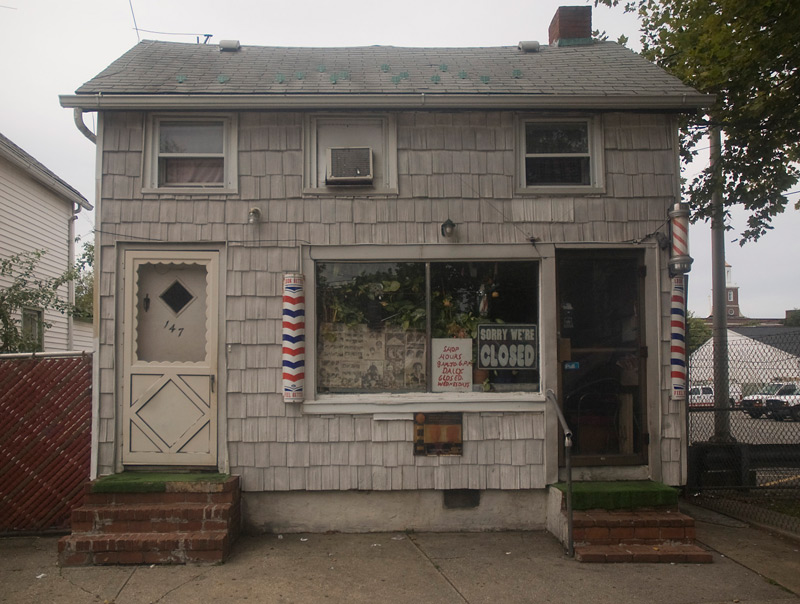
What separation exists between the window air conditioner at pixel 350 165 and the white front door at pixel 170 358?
1.43m

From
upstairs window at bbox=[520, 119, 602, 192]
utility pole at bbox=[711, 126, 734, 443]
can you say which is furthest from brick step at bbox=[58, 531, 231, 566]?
utility pole at bbox=[711, 126, 734, 443]

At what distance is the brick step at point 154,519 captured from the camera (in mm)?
5824

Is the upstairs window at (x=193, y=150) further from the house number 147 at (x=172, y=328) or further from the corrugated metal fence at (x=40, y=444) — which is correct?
the corrugated metal fence at (x=40, y=444)

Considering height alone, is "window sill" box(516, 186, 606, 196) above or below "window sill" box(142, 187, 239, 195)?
above

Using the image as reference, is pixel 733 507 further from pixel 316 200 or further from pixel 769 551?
pixel 316 200

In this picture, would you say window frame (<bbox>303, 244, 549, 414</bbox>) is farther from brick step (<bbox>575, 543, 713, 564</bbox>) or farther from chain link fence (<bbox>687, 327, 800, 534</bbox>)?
chain link fence (<bbox>687, 327, 800, 534</bbox>)

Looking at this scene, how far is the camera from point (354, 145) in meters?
6.84

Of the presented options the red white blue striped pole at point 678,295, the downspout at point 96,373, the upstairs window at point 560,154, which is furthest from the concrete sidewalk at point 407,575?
the upstairs window at point 560,154

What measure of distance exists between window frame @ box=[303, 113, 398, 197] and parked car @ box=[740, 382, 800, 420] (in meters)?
5.27

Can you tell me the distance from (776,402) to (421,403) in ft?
16.0

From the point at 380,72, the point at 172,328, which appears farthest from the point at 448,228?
the point at 172,328

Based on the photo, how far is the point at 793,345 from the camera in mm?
7426

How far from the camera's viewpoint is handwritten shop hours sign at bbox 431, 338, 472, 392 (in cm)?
675

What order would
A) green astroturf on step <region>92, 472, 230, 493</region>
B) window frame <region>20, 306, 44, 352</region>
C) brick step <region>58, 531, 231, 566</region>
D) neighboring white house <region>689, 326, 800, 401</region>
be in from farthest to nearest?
window frame <region>20, 306, 44, 352</region> < neighboring white house <region>689, 326, 800, 401</region> < green astroturf on step <region>92, 472, 230, 493</region> < brick step <region>58, 531, 231, 566</region>
